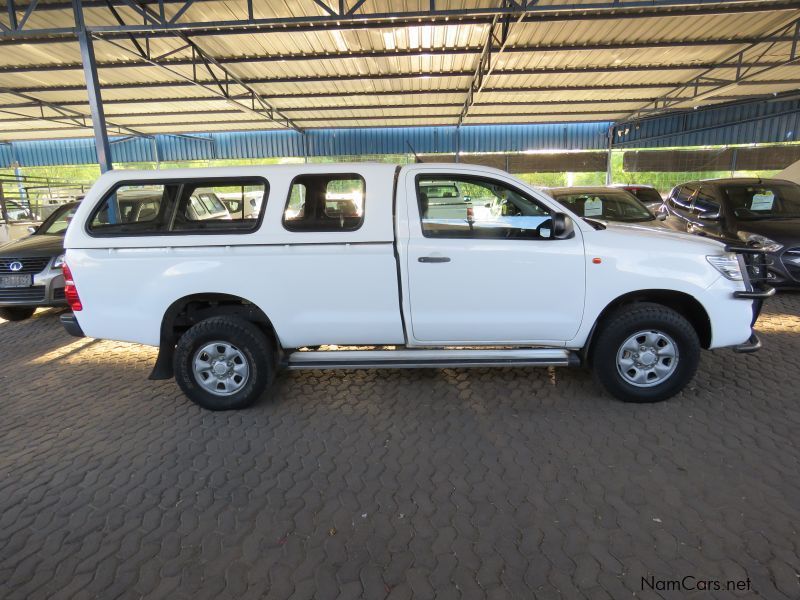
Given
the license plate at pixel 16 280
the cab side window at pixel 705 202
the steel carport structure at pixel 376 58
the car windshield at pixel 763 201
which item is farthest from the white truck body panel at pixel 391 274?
the steel carport structure at pixel 376 58

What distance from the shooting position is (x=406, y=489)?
2.96 metres

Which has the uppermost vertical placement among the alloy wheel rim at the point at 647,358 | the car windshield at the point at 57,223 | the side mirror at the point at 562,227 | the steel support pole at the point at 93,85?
the steel support pole at the point at 93,85

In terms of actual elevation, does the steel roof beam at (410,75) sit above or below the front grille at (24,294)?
above

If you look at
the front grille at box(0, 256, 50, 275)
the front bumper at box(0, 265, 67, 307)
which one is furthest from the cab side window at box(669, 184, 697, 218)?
the front grille at box(0, 256, 50, 275)

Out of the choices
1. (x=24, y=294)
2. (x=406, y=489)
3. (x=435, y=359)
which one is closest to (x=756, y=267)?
(x=435, y=359)

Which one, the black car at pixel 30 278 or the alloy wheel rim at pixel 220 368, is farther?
the black car at pixel 30 278

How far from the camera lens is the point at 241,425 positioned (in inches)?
151

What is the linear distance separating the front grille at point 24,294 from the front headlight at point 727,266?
801 centimetres

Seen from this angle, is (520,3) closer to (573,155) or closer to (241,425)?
(241,425)

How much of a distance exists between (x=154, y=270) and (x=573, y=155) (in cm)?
2073

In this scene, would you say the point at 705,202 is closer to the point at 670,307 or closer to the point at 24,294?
the point at 670,307

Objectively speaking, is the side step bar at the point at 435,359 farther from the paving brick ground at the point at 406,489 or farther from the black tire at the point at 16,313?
the black tire at the point at 16,313

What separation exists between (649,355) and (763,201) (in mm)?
5800

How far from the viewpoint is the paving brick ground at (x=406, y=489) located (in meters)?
2.31
